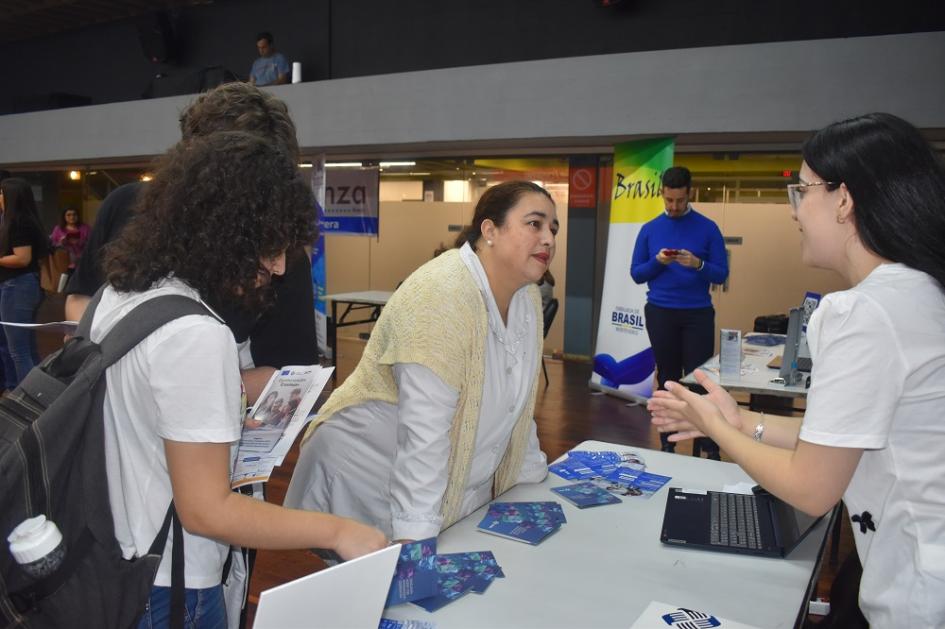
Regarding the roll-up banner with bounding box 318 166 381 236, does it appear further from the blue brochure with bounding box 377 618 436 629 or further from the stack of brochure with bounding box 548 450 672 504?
the blue brochure with bounding box 377 618 436 629

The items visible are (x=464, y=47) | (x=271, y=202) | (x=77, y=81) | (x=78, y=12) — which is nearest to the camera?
(x=271, y=202)

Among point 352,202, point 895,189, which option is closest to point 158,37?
point 352,202

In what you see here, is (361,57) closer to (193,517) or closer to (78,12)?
(78,12)

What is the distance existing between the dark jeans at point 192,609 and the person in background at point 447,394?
0.42 m

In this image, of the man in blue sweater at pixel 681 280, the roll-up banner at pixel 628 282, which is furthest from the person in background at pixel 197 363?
the roll-up banner at pixel 628 282

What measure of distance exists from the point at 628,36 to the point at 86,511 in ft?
21.8

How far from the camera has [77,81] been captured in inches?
439

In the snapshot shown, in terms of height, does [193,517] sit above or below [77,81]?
below

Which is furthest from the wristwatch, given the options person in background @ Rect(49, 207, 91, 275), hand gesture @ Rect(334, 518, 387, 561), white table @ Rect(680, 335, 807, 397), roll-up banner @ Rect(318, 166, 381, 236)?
person in background @ Rect(49, 207, 91, 275)

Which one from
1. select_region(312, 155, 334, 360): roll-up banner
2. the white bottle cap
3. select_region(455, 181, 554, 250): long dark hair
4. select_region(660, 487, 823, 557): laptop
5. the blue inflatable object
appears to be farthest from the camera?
select_region(312, 155, 334, 360): roll-up banner

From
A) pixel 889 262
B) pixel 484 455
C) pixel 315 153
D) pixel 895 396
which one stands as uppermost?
pixel 315 153

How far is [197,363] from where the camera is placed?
0.96 meters

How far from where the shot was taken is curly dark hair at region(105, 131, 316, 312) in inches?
40.8

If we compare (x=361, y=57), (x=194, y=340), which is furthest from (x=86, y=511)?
(x=361, y=57)
